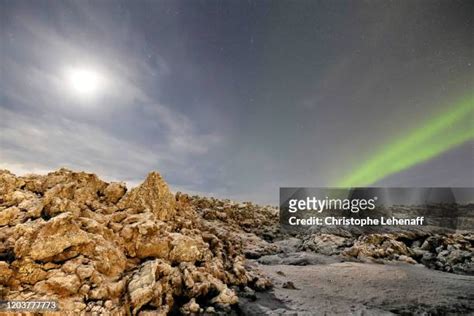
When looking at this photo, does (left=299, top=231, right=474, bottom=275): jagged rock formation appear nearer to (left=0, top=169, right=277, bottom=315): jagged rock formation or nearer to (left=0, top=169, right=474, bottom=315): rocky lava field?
(left=0, top=169, right=474, bottom=315): rocky lava field

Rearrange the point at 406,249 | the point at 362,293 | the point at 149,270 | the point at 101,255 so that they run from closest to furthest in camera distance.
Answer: the point at 101,255
the point at 149,270
the point at 362,293
the point at 406,249

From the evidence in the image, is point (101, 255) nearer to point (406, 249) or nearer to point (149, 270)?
point (149, 270)

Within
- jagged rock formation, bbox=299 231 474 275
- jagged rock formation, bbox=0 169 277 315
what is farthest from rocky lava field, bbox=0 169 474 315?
jagged rock formation, bbox=299 231 474 275

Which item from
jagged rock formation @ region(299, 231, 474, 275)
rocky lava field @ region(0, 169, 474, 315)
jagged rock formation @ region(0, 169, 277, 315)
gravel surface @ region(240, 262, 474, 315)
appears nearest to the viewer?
jagged rock formation @ region(0, 169, 277, 315)

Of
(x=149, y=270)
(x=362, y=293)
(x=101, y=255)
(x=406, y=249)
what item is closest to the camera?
(x=101, y=255)

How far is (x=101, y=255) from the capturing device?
15.6 meters

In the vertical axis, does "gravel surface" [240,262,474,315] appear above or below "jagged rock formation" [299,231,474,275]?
below

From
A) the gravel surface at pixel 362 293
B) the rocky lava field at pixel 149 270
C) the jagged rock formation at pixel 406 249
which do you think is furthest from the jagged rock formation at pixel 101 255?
the jagged rock formation at pixel 406 249

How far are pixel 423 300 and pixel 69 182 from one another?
30079mm

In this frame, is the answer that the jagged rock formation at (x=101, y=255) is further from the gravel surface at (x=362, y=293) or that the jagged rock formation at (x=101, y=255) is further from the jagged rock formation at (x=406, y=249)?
the jagged rock formation at (x=406, y=249)

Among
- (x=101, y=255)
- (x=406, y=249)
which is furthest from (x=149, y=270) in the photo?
(x=406, y=249)

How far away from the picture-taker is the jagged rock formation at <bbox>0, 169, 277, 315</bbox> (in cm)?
1318

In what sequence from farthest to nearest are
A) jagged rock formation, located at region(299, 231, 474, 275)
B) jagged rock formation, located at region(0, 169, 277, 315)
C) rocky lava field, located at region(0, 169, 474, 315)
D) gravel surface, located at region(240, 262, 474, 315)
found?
1. jagged rock formation, located at region(299, 231, 474, 275)
2. gravel surface, located at region(240, 262, 474, 315)
3. rocky lava field, located at region(0, 169, 474, 315)
4. jagged rock formation, located at region(0, 169, 277, 315)

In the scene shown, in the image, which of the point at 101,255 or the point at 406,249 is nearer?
the point at 101,255
